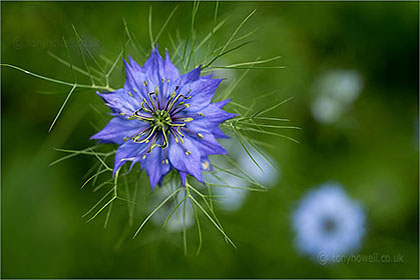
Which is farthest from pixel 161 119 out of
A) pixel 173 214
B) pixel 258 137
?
pixel 258 137

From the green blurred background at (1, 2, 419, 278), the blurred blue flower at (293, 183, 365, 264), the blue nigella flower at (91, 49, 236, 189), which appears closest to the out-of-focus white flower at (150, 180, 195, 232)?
the green blurred background at (1, 2, 419, 278)

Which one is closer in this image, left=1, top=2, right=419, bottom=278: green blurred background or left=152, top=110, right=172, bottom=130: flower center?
left=152, top=110, right=172, bottom=130: flower center

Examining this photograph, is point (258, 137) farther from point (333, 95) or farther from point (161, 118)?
point (161, 118)

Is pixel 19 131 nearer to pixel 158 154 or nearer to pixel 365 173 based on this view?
pixel 158 154

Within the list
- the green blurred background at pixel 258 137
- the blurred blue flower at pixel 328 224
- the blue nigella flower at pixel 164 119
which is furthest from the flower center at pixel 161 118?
the blurred blue flower at pixel 328 224

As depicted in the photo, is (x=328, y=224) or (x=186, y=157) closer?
(x=186, y=157)

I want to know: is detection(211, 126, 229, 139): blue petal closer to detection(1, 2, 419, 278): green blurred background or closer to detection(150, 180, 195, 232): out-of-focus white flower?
detection(150, 180, 195, 232): out-of-focus white flower

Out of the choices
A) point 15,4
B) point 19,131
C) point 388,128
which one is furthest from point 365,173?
point 15,4
